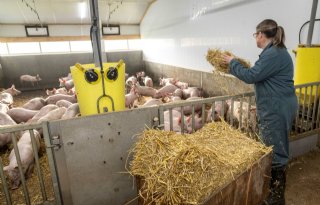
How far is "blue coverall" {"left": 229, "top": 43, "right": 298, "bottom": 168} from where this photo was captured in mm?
2395

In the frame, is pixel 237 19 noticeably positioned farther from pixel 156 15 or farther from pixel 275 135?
pixel 156 15

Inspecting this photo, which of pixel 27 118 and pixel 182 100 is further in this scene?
pixel 182 100

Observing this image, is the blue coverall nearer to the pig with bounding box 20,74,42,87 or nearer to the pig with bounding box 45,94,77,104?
the pig with bounding box 45,94,77,104

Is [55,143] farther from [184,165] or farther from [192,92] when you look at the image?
[192,92]

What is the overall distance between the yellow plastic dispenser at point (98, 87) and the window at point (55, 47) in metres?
10.8

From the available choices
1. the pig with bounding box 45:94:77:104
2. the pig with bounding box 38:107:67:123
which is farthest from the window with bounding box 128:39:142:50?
the pig with bounding box 38:107:67:123

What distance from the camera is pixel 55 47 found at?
1199 cm

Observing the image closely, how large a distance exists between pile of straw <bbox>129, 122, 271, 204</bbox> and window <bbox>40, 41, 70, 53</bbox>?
11637mm

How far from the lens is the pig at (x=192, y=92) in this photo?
689 cm

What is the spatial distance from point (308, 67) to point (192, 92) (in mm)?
3653

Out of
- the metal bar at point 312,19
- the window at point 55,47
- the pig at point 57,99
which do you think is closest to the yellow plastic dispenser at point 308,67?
the metal bar at point 312,19

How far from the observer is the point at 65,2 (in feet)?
31.9

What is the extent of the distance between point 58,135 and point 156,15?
937cm

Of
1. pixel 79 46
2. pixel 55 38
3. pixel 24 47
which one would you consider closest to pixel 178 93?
pixel 55 38
